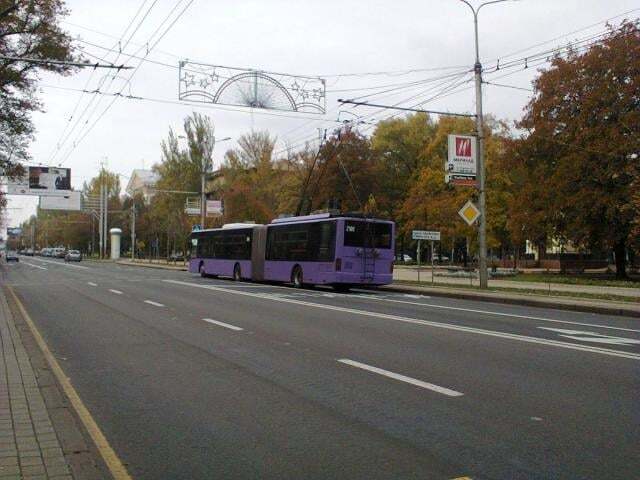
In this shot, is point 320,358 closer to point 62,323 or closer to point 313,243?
point 62,323

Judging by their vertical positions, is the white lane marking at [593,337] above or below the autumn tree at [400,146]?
below

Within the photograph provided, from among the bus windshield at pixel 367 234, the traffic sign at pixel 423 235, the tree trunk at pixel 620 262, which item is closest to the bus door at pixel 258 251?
the bus windshield at pixel 367 234

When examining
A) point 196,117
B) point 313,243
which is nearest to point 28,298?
point 313,243

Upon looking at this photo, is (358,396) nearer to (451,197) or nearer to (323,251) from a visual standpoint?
(323,251)

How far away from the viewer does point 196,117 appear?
5616cm

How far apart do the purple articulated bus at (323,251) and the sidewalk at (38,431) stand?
16881 millimetres

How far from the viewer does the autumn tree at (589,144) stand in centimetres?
3347

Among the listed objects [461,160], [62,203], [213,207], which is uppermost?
[62,203]

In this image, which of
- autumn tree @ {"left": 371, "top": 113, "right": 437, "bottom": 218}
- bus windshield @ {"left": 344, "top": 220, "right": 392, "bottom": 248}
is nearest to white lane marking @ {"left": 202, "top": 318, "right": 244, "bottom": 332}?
bus windshield @ {"left": 344, "top": 220, "right": 392, "bottom": 248}

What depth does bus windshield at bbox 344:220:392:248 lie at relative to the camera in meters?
25.3

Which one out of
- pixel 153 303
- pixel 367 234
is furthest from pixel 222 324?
Result: pixel 367 234

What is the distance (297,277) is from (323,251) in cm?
265

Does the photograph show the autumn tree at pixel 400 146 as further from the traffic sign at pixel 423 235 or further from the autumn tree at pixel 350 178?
the traffic sign at pixel 423 235

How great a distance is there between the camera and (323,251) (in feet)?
84.1
